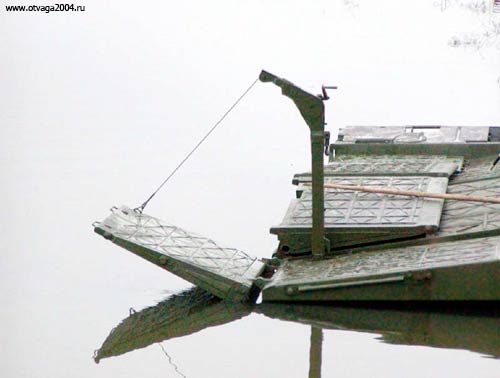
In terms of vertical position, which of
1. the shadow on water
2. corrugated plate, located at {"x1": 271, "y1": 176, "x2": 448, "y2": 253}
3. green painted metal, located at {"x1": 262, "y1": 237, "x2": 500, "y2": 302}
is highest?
corrugated plate, located at {"x1": 271, "y1": 176, "x2": 448, "y2": 253}

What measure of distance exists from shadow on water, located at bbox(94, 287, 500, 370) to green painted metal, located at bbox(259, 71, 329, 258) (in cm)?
68

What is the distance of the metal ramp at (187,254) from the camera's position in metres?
9.61

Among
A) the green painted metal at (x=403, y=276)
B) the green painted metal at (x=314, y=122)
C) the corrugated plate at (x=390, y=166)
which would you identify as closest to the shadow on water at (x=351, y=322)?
the green painted metal at (x=403, y=276)

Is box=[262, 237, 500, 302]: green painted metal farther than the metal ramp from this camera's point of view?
No

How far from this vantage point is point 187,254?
9859 millimetres

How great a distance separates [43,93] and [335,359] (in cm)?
916

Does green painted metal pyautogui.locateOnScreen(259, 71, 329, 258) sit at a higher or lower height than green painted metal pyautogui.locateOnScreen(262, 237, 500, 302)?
higher

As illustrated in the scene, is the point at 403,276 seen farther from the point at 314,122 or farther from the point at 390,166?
the point at 390,166

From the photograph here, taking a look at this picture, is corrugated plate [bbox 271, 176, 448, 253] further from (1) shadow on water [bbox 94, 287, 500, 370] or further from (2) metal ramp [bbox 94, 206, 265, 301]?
(1) shadow on water [bbox 94, 287, 500, 370]

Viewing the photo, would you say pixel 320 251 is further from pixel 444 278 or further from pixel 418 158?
pixel 418 158

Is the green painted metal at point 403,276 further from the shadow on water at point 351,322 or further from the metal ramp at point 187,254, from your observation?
the metal ramp at point 187,254

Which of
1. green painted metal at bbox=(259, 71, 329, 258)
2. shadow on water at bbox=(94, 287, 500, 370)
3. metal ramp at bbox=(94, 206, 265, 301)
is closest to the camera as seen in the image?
shadow on water at bbox=(94, 287, 500, 370)

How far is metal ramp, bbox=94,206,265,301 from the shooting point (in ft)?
31.5

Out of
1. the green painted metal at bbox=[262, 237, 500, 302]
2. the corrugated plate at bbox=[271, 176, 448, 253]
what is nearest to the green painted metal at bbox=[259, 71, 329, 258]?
the corrugated plate at bbox=[271, 176, 448, 253]
